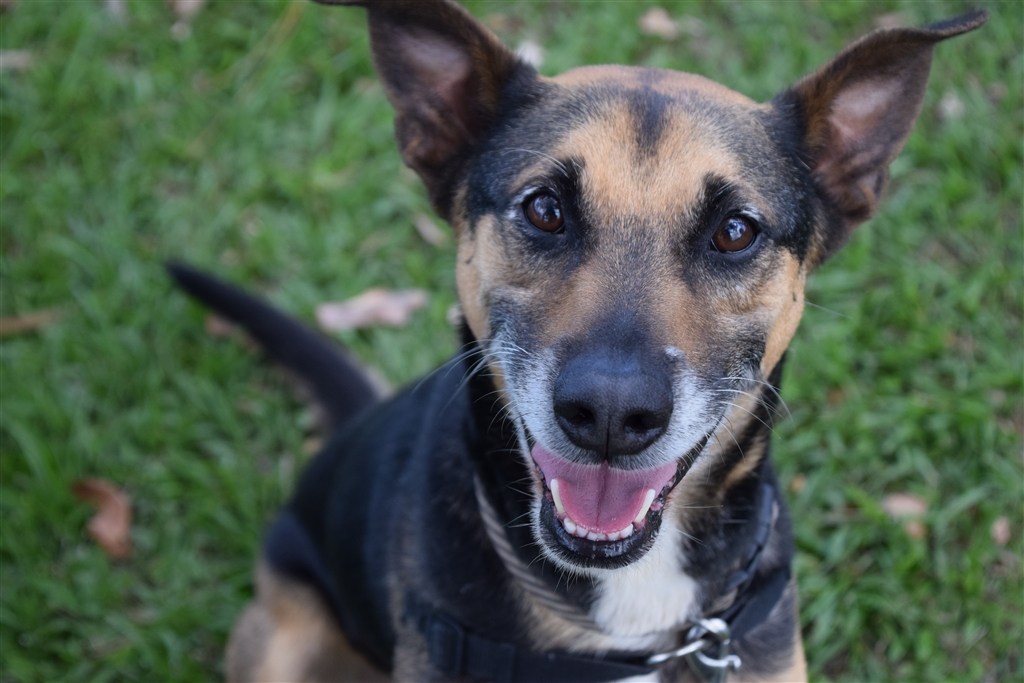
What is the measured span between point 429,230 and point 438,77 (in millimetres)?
2555

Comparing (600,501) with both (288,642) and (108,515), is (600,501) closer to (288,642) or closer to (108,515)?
(288,642)

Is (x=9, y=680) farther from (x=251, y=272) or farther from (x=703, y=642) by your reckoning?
(x=703, y=642)

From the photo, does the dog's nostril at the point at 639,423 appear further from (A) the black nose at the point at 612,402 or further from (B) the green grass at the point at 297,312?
(B) the green grass at the point at 297,312

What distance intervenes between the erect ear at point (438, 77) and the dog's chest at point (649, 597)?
4.63ft

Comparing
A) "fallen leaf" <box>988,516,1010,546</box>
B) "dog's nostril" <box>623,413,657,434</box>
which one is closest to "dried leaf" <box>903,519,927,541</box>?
"fallen leaf" <box>988,516,1010,546</box>

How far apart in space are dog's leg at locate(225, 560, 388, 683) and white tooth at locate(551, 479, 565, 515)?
164cm

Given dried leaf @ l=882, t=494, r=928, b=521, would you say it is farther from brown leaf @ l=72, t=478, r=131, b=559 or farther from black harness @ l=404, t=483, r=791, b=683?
brown leaf @ l=72, t=478, r=131, b=559

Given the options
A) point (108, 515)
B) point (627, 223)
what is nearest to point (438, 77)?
point (627, 223)

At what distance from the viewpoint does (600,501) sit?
269 centimetres

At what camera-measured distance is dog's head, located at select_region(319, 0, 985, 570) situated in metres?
2.48

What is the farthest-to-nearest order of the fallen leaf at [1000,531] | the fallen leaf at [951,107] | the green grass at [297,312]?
1. the fallen leaf at [951,107]
2. the fallen leaf at [1000,531]
3. the green grass at [297,312]

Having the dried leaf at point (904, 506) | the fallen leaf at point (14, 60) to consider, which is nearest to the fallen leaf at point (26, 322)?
the fallen leaf at point (14, 60)

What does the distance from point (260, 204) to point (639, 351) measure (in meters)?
3.88

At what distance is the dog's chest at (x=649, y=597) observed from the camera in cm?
294
